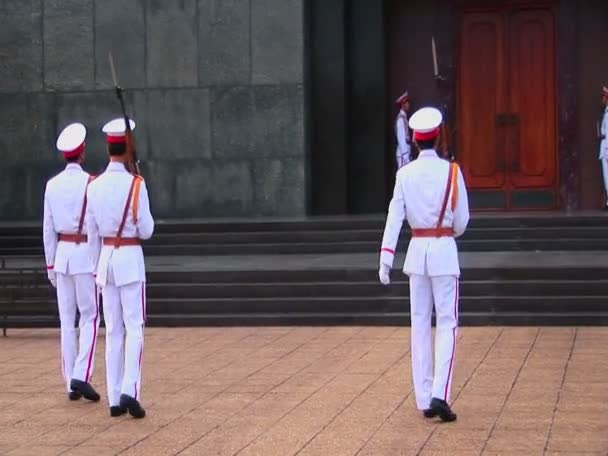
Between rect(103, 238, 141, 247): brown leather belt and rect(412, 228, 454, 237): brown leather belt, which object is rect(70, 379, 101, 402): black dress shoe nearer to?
rect(103, 238, 141, 247): brown leather belt

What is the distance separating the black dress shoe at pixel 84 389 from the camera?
10.6 m

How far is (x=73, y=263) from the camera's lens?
10664 mm

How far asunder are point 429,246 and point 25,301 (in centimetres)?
798

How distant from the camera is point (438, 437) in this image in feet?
29.1

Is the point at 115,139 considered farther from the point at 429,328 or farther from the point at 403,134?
the point at 403,134

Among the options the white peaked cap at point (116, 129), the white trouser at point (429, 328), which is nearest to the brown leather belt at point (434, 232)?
the white trouser at point (429, 328)

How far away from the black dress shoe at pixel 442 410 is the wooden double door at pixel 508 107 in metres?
15.1

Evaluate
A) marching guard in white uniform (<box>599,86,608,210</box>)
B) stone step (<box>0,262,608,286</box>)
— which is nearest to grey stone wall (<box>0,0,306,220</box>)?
marching guard in white uniform (<box>599,86,608,210</box>)

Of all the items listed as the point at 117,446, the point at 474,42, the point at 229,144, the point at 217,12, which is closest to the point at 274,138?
the point at 229,144

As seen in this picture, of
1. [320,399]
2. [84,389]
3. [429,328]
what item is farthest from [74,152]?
[429,328]

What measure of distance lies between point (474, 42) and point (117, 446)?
55.1ft

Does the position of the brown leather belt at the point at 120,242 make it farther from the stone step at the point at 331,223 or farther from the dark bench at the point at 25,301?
the stone step at the point at 331,223

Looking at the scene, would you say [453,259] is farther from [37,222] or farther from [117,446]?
[37,222]

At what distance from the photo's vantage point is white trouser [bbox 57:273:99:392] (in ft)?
34.8
